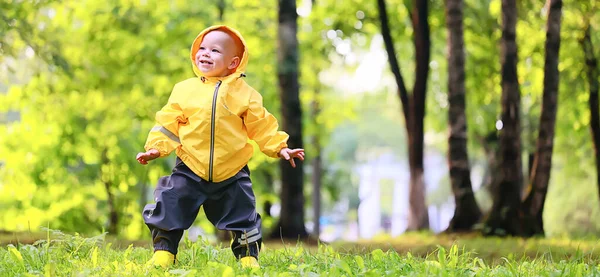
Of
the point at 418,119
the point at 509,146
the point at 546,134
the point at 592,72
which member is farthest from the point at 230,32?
the point at 592,72

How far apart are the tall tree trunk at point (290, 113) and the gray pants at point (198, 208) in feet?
20.3

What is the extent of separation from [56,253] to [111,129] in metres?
12.2

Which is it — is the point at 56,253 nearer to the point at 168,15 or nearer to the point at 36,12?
the point at 36,12

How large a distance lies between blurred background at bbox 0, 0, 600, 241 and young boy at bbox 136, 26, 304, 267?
20.1 ft

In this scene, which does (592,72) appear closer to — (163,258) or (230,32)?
(230,32)

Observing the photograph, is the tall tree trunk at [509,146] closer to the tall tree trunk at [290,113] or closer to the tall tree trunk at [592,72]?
the tall tree trunk at [290,113]

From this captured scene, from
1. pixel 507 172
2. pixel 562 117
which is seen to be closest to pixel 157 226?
pixel 507 172

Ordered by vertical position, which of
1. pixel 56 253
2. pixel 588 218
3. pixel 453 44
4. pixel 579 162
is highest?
pixel 453 44

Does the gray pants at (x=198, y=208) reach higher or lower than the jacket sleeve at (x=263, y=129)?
lower

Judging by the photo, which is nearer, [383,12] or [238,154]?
[238,154]

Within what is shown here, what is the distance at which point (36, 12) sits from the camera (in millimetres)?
14148

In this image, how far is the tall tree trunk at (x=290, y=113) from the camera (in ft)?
38.0

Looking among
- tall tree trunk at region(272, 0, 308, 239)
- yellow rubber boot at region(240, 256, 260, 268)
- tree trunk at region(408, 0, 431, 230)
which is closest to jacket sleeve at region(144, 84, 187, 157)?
yellow rubber boot at region(240, 256, 260, 268)

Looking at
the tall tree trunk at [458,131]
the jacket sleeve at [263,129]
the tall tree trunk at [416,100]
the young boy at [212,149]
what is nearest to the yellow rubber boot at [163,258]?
the young boy at [212,149]
